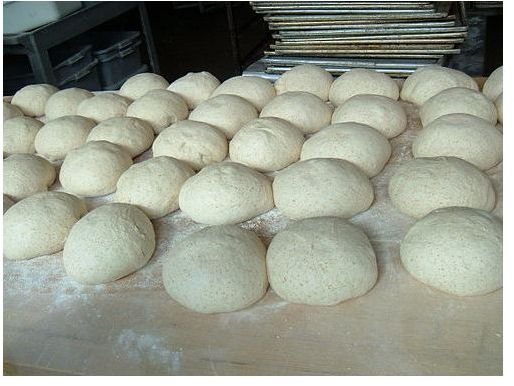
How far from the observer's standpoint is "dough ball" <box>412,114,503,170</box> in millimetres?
2004

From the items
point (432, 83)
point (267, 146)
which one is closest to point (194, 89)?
point (267, 146)

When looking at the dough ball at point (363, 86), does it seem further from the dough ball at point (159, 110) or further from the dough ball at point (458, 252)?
the dough ball at point (458, 252)

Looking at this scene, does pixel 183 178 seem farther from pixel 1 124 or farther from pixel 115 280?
pixel 1 124

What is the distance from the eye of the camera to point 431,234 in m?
1.60

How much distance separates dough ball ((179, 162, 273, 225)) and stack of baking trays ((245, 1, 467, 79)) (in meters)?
1.55

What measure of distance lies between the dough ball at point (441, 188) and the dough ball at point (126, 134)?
1.22m

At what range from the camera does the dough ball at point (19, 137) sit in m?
2.63

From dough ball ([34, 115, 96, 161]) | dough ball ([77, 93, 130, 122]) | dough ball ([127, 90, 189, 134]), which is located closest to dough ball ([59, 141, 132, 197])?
dough ball ([34, 115, 96, 161])

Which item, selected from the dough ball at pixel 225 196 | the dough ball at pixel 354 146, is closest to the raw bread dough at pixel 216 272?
the dough ball at pixel 225 196

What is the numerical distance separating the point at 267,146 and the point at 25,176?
3.48ft

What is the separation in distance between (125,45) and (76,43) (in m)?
0.49

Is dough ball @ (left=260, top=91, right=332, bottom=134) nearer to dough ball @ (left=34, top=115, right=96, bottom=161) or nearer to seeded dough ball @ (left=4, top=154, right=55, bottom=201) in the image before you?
dough ball @ (left=34, top=115, right=96, bottom=161)

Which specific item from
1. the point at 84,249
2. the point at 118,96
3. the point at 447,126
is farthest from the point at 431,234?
the point at 118,96

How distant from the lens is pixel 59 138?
251 cm
